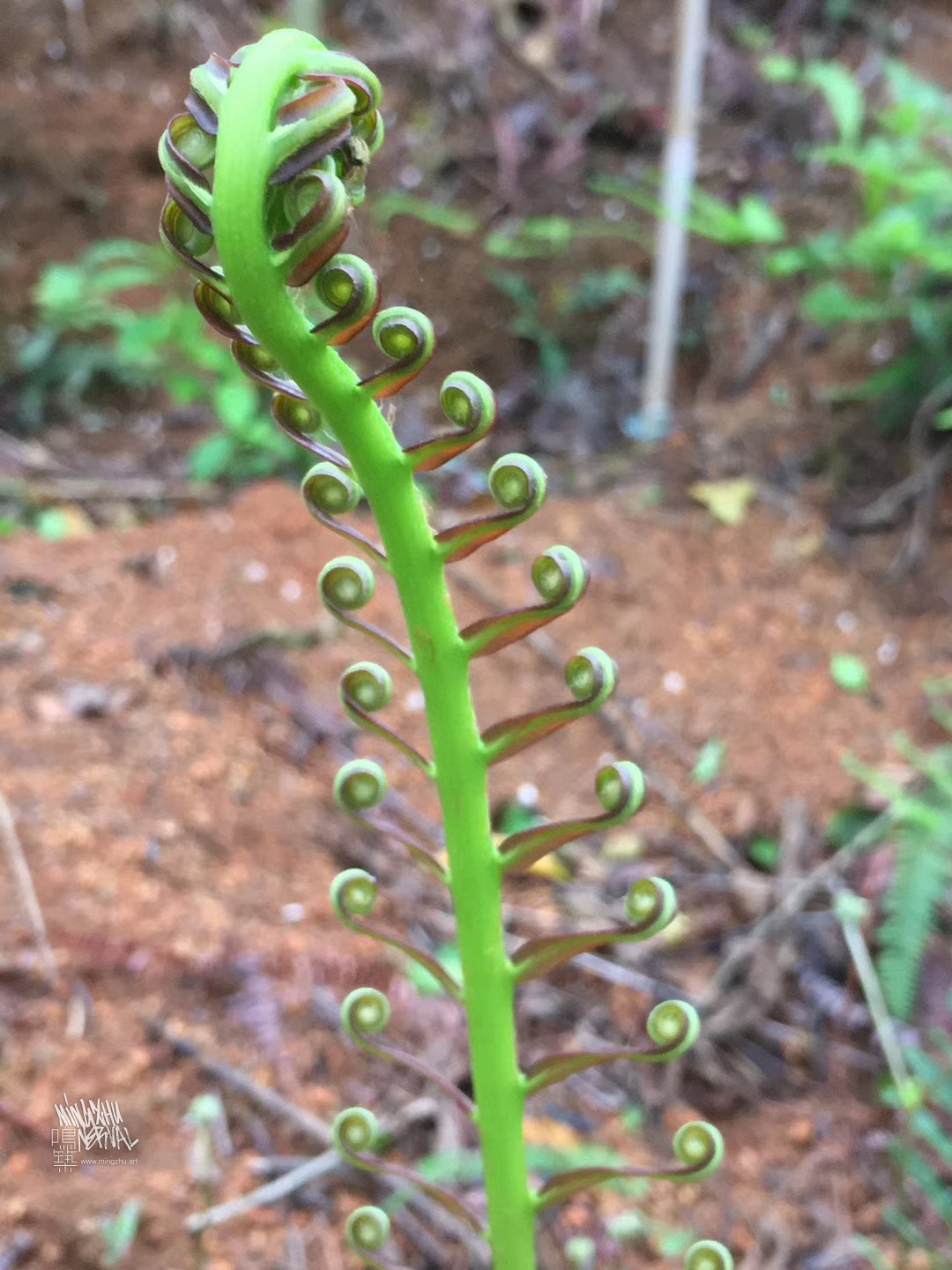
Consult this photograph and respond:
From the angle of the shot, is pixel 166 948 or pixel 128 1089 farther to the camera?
pixel 166 948

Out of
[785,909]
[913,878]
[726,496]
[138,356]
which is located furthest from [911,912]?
[138,356]

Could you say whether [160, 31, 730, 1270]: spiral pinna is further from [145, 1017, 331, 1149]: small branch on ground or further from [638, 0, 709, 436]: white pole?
[638, 0, 709, 436]: white pole

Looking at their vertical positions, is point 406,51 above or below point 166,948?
above

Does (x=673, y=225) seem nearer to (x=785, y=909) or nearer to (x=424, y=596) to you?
(x=785, y=909)

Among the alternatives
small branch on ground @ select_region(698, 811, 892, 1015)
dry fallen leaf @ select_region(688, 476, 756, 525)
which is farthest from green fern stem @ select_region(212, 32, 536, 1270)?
dry fallen leaf @ select_region(688, 476, 756, 525)

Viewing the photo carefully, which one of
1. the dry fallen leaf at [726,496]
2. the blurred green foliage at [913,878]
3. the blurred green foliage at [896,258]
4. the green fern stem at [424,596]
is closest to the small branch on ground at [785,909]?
the blurred green foliage at [913,878]

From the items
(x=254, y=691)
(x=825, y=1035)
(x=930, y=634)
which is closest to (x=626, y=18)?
(x=930, y=634)

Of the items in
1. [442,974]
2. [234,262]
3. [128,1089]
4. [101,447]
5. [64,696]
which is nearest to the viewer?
[234,262]

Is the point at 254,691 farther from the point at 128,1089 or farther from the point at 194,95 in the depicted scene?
the point at 194,95
